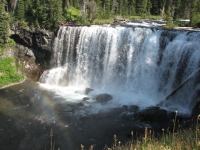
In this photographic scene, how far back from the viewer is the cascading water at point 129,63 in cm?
2073

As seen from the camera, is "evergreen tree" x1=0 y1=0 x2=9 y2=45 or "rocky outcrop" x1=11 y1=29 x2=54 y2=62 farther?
"rocky outcrop" x1=11 y1=29 x2=54 y2=62

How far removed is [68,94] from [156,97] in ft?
28.5

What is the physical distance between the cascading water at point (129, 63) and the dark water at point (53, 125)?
3634 mm

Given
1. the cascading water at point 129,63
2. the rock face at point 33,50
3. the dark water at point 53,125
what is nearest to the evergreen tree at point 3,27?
the rock face at point 33,50

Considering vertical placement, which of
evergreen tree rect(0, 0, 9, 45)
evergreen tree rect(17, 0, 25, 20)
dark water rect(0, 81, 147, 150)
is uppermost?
evergreen tree rect(17, 0, 25, 20)

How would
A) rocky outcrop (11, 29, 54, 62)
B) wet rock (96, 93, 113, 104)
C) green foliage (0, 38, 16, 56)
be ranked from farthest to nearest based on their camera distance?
1. rocky outcrop (11, 29, 54, 62)
2. green foliage (0, 38, 16, 56)
3. wet rock (96, 93, 113, 104)

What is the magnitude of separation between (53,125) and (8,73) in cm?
1260

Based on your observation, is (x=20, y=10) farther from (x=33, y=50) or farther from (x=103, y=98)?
(x=103, y=98)

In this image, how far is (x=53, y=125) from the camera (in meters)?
17.6

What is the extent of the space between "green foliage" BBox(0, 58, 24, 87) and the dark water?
4.09 m

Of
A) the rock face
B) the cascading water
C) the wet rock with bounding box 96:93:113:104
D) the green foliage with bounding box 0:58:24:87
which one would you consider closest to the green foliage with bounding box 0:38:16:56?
the rock face

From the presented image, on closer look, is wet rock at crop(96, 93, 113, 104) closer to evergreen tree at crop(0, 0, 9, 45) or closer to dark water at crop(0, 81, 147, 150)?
dark water at crop(0, 81, 147, 150)

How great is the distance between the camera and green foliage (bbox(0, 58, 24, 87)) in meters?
26.5

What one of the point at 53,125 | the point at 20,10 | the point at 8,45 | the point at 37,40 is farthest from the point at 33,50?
the point at 53,125
